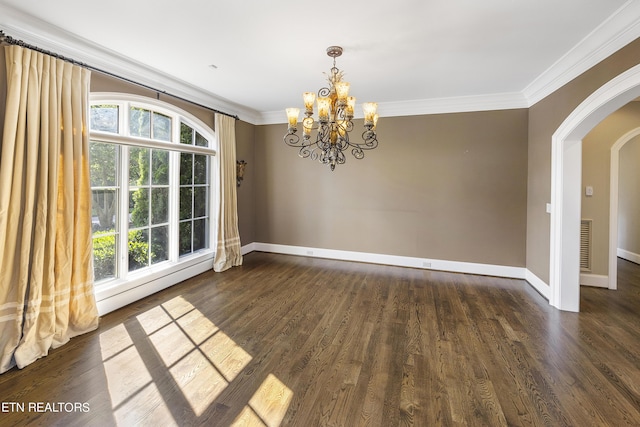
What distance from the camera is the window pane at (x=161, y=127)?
392cm

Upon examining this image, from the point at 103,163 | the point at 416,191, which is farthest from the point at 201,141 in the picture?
the point at 416,191

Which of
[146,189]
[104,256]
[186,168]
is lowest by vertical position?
[104,256]

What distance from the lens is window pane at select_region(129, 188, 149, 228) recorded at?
12.0ft

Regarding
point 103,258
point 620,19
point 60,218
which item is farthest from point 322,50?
point 103,258

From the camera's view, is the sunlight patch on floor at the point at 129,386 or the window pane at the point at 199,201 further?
the window pane at the point at 199,201

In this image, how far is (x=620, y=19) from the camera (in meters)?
2.35

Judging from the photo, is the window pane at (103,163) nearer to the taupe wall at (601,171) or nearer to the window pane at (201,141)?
the window pane at (201,141)

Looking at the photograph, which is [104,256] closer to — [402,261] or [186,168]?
[186,168]

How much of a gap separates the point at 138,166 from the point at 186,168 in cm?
81

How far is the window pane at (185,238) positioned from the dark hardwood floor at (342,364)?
2.93 feet

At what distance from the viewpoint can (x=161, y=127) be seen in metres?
4.03

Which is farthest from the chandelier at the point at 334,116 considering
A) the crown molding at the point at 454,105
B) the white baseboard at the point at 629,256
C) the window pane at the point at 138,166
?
the white baseboard at the point at 629,256

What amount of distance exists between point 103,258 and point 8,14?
2.33 meters

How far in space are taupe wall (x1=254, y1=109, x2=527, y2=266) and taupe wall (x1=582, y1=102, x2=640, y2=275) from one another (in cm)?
74
